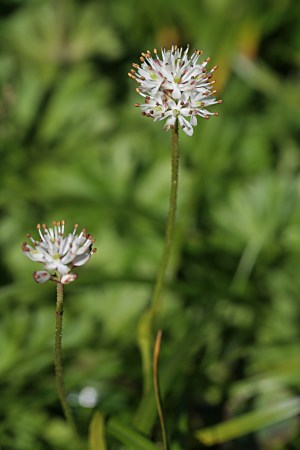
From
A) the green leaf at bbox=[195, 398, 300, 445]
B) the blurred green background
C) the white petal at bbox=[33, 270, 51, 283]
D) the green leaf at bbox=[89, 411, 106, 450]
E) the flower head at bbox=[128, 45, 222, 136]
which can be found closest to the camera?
the white petal at bbox=[33, 270, 51, 283]

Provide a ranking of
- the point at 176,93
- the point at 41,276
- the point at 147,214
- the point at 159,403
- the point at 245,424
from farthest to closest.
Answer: the point at 147,214, the point at 245,424, the point at 159,403, the point at 176,93, the point at 41,276

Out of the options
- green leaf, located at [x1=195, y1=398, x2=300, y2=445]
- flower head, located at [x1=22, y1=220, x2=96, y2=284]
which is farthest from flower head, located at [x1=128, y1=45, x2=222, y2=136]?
green leaf, located at [x1=195, y1=398, x2=300, y2=445]

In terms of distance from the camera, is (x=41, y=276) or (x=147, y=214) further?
(x=147, y=214)

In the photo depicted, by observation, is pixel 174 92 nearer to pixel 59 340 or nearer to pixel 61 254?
pixel 61 254

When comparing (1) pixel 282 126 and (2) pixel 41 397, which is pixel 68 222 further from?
(1) pixel 282 126

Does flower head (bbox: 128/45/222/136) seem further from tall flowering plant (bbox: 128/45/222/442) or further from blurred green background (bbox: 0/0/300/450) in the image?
blurred green background (bbox: 0/0/300/450)

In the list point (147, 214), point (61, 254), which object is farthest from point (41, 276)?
point (147, 214)

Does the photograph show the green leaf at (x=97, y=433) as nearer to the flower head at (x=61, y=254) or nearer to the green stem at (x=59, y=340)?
the green stem at (x=59, y=340)

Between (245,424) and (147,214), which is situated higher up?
(147,214)
